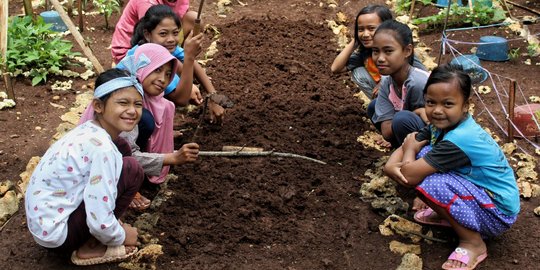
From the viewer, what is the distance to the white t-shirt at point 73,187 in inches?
110

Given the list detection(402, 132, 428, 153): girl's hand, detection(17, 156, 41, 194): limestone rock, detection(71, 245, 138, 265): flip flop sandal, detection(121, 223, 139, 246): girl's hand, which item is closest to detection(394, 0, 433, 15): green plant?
detection(402, 132, 428, 153): girl's hand

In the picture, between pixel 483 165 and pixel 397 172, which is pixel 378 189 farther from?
pixel 483 165

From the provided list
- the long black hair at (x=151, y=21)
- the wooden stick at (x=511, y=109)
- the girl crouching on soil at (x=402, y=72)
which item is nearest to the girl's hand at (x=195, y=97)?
the long black hair at (x=151, y=21)

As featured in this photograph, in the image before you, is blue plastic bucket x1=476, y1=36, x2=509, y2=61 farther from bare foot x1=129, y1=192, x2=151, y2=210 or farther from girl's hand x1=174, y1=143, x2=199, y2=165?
bare foot x1=129, y1=192, x2=151, y2=210

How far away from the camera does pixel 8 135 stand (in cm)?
435

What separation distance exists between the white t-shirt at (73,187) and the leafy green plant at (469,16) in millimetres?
4068

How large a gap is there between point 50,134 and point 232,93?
135cm

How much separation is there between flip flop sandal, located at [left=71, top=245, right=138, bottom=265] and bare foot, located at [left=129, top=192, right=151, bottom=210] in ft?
1.51

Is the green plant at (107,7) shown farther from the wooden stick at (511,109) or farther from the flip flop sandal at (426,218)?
the flip flop sandal at (426,218)

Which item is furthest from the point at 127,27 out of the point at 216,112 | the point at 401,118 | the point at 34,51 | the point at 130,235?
the point at 401,118

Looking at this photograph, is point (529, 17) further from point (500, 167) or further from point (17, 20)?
point (17, 20)

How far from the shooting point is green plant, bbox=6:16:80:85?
16.9ft

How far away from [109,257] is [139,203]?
53cm

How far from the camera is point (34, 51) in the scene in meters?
5.22
